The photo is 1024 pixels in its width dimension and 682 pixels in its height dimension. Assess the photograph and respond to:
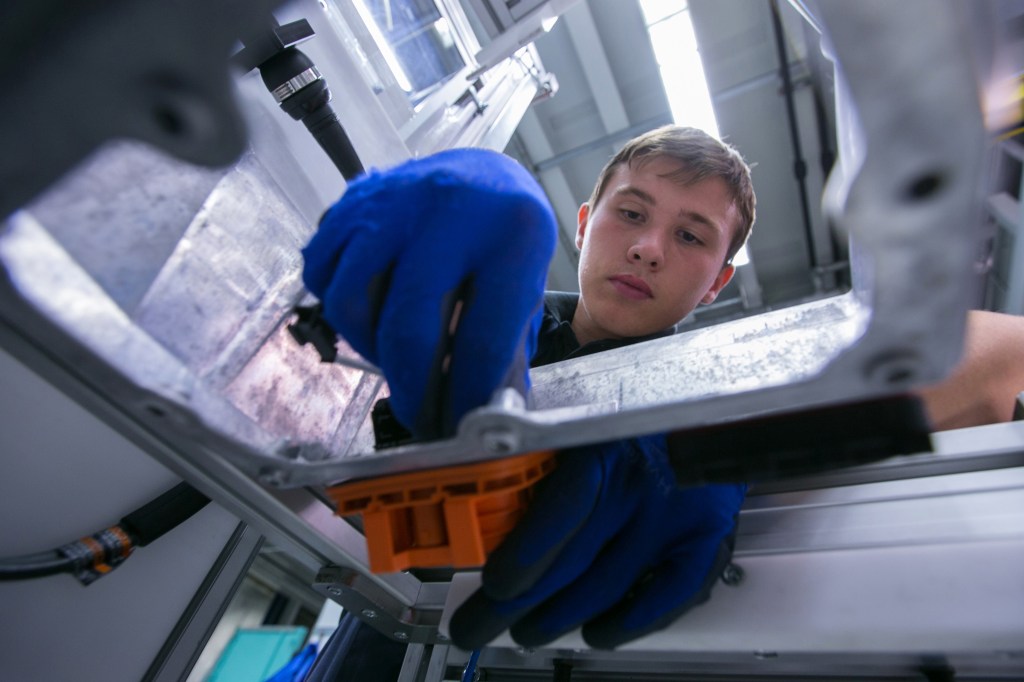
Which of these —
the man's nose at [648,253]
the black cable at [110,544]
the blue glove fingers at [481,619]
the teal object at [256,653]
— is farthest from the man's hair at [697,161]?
the teal object at [256,653]

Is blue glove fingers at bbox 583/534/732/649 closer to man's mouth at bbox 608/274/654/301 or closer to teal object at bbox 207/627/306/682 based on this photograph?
man's mouth at bbox 608/274/654/301

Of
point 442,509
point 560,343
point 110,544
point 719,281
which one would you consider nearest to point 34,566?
point 110,544

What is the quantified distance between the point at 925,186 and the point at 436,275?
0.32 m

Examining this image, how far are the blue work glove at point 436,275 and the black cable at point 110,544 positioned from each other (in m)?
0.54

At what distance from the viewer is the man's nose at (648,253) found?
94 cm

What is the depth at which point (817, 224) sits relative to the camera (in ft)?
7.95

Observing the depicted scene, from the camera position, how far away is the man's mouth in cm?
95

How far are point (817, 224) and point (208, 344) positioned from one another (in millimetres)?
2715

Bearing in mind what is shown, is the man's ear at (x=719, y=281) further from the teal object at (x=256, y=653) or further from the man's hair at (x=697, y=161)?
the teal object at (x=256, y=653)

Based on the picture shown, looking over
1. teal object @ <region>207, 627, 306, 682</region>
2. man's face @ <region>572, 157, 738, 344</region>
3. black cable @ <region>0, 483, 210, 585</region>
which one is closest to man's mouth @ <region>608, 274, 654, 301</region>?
man's face @ <region>572, 157, 738, 344</region>

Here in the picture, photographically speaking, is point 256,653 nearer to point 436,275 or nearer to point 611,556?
point 611,556

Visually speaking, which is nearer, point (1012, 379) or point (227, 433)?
point (227, 433)

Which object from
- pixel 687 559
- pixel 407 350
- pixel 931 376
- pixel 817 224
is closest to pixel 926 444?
pixel 931 376

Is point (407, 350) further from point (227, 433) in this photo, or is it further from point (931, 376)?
point (931, 376)
